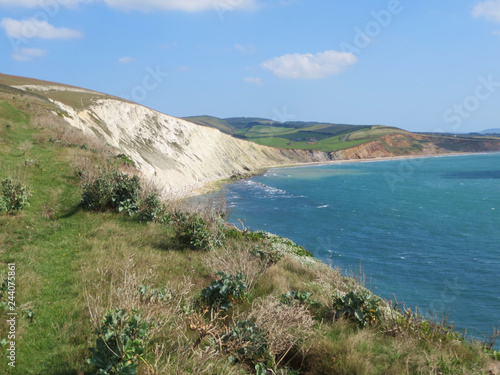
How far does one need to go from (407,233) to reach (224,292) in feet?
118

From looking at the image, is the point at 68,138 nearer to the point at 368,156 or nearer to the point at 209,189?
the point at 209,189

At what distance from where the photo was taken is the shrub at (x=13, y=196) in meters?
12.4

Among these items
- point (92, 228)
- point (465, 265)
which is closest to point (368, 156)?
point (465, 265)

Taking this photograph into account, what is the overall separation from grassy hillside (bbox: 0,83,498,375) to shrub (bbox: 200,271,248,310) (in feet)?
0.10

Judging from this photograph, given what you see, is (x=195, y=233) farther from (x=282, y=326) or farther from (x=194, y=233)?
(x=282, y=326)

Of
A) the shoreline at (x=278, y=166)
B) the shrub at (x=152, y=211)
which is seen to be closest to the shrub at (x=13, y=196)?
the shrub at (x=152, y=211)

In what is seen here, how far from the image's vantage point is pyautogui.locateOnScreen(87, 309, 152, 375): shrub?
4.53m

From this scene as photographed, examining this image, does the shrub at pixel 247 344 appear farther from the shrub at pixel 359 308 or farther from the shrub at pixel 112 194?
the shrub at pixel 112 194

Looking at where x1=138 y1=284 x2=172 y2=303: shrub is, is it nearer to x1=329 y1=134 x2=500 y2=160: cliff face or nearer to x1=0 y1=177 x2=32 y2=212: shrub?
x1=0 y1=177 x2=32 y2=212: shrub

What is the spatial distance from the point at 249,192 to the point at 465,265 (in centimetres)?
4389

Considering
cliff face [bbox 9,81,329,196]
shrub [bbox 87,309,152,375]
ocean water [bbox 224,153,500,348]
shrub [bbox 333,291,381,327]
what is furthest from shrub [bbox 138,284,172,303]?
cliff face [bbox 9,81,329,196]

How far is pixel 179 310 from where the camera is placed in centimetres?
687

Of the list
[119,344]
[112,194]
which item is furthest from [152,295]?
[112,194]

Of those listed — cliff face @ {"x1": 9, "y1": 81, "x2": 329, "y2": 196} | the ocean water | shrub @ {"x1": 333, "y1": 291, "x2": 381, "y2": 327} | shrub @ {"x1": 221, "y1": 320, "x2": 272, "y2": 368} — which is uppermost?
cliff face @ {"x1": 9, "y1": 81, "x2": 329, "y2": 196}
